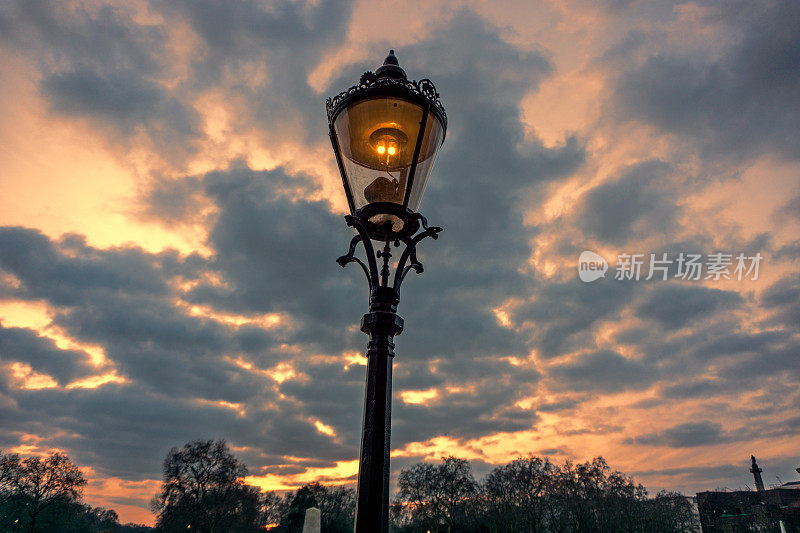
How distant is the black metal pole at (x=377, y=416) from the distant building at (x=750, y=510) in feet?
242

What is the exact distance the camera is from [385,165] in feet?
13.3

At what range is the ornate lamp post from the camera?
11.9 ft

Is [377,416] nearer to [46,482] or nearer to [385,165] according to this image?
[385,165]

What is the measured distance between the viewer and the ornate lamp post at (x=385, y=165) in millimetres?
3619

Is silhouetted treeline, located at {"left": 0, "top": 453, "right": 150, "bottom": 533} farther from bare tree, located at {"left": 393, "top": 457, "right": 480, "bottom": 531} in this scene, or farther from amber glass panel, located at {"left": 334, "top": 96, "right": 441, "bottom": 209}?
amber glass panel, located at {"left": 334, "top": 96, "right": 441, "bottom": 209}

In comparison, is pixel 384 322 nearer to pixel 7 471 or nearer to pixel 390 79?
pixel 390 79

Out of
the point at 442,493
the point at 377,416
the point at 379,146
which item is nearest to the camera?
the point at 377,416

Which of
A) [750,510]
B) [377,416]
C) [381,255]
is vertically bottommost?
[750,510]

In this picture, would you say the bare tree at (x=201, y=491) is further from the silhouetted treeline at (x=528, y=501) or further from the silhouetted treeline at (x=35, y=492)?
the silhouetted treeline at (x=528, y=501)

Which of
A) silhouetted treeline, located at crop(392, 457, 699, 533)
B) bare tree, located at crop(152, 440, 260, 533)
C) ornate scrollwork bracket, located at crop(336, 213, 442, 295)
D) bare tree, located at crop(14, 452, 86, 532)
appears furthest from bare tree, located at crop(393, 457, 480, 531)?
ornate scrollwork bracket, located at crop(336, 213, 442, 295)

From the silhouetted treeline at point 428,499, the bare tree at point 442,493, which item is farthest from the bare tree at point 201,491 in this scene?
the bare tree at point 442,493

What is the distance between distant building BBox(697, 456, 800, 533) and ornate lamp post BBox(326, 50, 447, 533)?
7359cm

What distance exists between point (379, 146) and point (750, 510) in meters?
90.2

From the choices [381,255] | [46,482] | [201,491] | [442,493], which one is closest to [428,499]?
[442,493]
